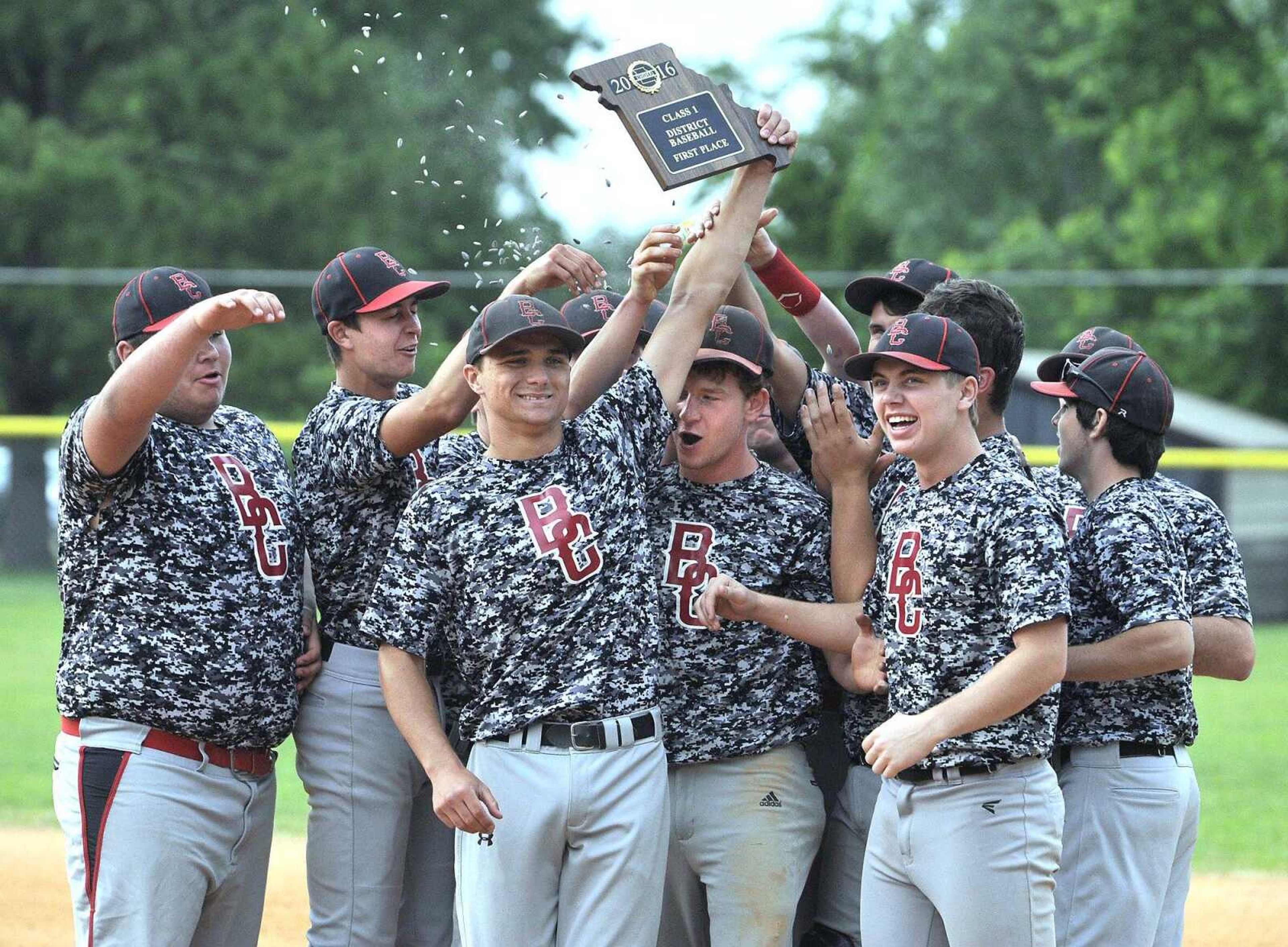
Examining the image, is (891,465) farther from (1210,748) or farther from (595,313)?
(1210,748)

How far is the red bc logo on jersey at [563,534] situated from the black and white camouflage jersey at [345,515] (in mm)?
569

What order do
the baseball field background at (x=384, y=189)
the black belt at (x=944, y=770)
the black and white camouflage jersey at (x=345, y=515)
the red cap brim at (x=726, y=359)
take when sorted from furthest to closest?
the baseball field background at (x=384, y=189) → the black and white camouflage jersey at (x=345, y=515) → the red cap brim at (x=726, y=359) → the black belt at (x=944, y=770)

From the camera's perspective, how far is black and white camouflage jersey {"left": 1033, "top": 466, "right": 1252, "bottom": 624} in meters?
3.97

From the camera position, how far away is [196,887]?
3.78 meters

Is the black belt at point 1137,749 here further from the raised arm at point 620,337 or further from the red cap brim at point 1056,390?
the raised arm at point 620,337

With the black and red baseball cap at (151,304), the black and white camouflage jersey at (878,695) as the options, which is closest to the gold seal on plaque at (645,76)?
the black and white camouflage jersey at (878,695)

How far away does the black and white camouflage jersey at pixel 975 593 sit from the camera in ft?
11.0

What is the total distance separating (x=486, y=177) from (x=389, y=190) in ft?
44.2

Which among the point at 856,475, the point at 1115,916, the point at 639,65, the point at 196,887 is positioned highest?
the point at 639,65

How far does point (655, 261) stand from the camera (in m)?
→ 3.82

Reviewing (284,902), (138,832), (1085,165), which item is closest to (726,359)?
(138,832)

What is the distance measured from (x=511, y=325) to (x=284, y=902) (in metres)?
3.87

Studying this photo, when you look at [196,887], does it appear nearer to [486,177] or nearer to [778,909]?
[778,909]

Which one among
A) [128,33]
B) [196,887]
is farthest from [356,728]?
[128,33]
